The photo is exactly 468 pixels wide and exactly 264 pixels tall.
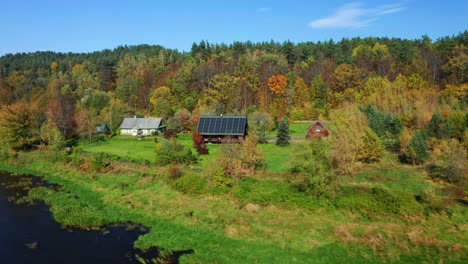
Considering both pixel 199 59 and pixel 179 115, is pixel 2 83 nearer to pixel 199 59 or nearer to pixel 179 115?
pixel 199 59

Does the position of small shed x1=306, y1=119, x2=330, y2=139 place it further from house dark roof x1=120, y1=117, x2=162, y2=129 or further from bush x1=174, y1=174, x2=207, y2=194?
house dark roof x1=120, y1=117, x2=162, y2=129

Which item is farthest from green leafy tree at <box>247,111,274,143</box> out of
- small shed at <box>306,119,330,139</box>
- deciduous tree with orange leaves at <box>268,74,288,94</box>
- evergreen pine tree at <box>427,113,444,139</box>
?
evergreen pine tree at <box>427,113,444,139</box>

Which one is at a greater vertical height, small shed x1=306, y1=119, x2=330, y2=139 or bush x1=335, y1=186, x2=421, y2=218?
small shed x1=306, y1=119, x2=330, y2=139

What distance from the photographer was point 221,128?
189 ft

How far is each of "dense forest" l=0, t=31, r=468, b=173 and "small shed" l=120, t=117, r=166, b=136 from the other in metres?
3.15

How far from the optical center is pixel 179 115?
234 feet

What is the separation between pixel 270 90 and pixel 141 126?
3378 cm

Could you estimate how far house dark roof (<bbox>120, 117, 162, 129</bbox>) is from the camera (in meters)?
70.3

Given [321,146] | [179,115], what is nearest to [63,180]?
[321,146]

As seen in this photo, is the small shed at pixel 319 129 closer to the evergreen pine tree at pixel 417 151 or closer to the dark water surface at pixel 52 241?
the evergreen pine tree at pixel 417 151

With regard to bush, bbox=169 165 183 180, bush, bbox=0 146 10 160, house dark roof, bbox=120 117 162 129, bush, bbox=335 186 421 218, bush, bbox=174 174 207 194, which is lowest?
bush, bbox=335 186 421 218

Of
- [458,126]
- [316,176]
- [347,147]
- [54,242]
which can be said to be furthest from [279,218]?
[458,126]

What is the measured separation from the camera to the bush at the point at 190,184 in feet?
108

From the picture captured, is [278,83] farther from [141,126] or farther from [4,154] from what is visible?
[4,154]
